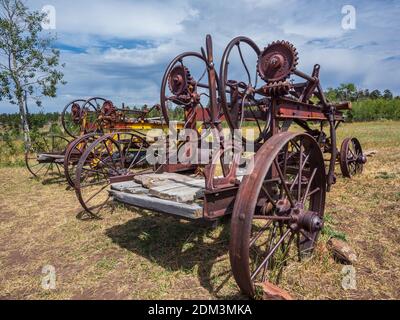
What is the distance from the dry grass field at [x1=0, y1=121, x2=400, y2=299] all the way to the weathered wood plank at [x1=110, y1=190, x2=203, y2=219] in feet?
2.07

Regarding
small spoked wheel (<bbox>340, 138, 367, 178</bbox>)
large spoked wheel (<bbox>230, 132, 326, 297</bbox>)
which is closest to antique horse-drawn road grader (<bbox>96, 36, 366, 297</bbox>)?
large spoked wheel (<bbox>230, 132, 326, 297</bbox>)

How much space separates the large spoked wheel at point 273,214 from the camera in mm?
2191

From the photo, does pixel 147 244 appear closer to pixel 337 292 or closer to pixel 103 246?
pixel 103 246

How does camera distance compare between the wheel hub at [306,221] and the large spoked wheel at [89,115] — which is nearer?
the wheel hub at [306,221]

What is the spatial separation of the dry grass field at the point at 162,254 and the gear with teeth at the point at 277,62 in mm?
1649

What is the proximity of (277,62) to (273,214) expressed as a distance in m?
1.39

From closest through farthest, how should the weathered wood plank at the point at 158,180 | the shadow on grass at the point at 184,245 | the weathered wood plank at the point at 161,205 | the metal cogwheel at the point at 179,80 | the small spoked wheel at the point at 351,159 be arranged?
1. the weathered wood plank at the point at 161,205
2. the shadow on grass at the point at 184,245
3. the weathered wood plank at the point at 158,180
4. the metal cogwheel at the point at 179,80
5. the small spoked wheel at the point at 351,159

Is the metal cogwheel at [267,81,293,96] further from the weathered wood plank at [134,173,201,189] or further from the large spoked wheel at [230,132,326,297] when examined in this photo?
the weathered wood plank at [134,173,201,189]

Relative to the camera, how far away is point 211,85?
3.26 m

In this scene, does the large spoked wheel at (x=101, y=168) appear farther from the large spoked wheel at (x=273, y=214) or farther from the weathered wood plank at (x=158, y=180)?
the large spoked wheel at (x=273, y=214)

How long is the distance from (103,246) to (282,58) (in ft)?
9.18

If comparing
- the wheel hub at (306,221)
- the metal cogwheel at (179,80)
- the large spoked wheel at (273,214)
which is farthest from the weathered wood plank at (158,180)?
the wheel hub at (306,221)

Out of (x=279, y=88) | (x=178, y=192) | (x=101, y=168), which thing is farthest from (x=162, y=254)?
(x=101, y=168)

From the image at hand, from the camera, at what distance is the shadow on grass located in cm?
300
